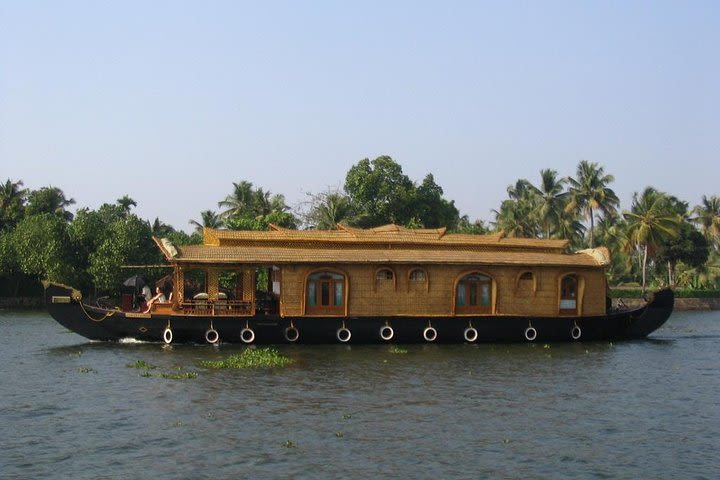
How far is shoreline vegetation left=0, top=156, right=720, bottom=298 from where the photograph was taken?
132 ft

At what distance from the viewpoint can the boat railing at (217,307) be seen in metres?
21.0

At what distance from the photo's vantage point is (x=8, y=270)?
41.4 metres

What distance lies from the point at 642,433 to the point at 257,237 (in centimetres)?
1190

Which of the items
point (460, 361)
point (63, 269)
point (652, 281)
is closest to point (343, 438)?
point (460, 361)

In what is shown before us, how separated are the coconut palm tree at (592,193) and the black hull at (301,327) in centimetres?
2773

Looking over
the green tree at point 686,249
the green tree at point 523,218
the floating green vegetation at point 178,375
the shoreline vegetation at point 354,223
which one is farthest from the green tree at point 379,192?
the floating green vegetation at point 178,375

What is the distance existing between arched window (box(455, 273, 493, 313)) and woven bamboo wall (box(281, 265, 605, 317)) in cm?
20

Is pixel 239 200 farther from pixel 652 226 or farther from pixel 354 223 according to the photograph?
pixel 652 226

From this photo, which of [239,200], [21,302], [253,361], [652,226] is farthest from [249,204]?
[253,361]

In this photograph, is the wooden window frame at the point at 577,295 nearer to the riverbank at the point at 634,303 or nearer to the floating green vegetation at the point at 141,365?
the floating green vegetation at the point at 141,365

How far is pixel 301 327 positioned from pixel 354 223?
21.7 meters

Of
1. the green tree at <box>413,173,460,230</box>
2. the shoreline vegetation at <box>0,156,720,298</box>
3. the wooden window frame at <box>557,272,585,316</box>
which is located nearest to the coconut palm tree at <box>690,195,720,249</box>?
the shoreline vegetation at <box>0,156,720,298</box>

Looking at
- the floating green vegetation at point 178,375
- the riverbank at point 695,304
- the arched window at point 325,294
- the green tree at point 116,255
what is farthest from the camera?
the riverbank at point 695,304

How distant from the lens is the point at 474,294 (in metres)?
22.3
